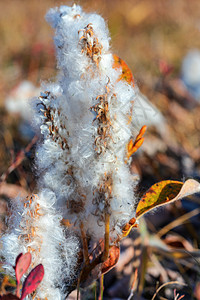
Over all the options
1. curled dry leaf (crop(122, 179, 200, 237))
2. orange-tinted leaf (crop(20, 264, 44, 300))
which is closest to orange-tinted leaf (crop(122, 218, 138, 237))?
curled dry leaf (crop(122, 179, 200, 237))

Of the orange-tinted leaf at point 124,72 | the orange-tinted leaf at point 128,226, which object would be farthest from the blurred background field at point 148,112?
the orange-tinted leaf at point 128,226

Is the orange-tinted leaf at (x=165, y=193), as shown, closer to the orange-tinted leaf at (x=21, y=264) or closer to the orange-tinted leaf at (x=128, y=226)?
the orange-tinted leaf at (x=128, y=226)

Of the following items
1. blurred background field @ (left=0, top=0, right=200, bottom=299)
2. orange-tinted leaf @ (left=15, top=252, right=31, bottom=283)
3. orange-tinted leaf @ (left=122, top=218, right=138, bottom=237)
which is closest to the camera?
orange-tinted leaf @ (left=15, top=252, right=31, bottom=283)

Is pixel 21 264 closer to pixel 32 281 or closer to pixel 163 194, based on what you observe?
pixel 32 281

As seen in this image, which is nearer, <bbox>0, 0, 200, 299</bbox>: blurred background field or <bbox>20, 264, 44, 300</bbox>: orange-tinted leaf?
<bbox>20, 264, 44, 300</bbox>: orange-tinted leaf

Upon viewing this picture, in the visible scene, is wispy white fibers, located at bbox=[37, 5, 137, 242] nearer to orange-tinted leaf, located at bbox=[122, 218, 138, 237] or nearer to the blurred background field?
orange-tinted leaf, located at bbox=[122, 218, 138, 237]

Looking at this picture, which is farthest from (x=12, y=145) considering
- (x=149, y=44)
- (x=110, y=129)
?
(x=149, y=44)


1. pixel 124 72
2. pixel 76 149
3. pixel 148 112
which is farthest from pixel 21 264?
pixel 148 112
